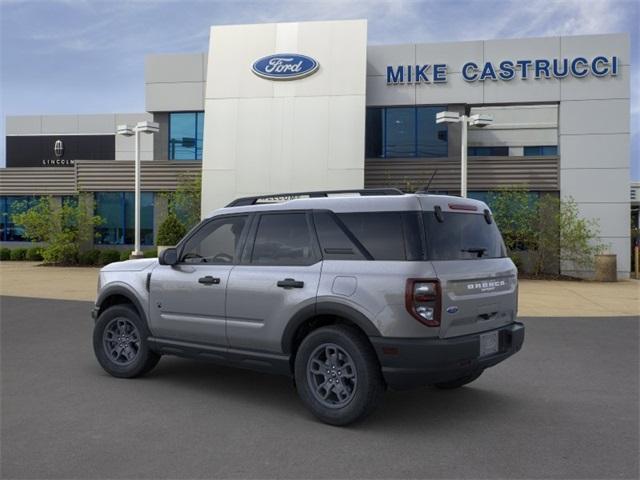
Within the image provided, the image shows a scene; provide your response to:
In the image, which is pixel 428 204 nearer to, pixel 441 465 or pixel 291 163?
pixel 441 465

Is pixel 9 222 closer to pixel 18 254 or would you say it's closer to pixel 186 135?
pixel 18 254

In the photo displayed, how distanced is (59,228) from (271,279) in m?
22.2

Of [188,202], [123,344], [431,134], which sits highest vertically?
[431,134]

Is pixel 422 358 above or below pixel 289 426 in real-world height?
above

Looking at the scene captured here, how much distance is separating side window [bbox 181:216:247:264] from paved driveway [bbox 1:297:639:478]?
1.33 m

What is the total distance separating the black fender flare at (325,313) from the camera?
15.3 ft

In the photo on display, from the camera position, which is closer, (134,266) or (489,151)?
(134,266)

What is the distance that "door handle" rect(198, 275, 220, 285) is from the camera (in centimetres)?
562

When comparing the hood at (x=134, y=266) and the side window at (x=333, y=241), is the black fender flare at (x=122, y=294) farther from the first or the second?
the side window at (x=333, y=241)

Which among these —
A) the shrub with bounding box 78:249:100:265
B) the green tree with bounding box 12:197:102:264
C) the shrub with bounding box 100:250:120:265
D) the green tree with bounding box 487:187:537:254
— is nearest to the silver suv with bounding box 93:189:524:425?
the green tree with bounding box 487:187:537:254

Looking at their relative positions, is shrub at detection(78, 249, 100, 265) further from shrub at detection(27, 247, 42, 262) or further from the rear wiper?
the rear wiper

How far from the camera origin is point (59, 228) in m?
24.8

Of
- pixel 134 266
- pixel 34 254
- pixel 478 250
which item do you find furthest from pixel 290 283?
pixel 34 254

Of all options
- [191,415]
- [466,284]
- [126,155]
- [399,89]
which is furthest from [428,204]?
[126,155]
